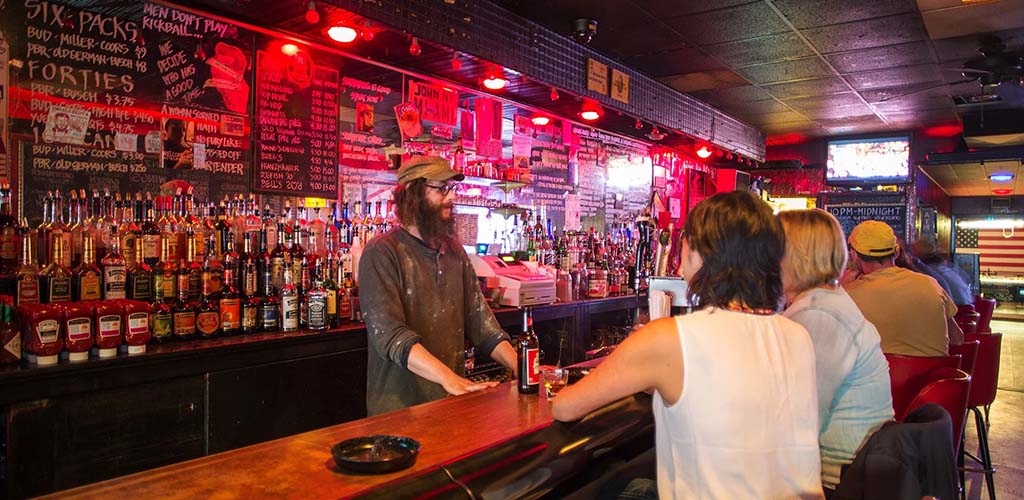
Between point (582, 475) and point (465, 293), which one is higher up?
point (465, 293)

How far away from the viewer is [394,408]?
270cm

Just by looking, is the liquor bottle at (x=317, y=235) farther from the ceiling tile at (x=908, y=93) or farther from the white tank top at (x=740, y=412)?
the ceiling tile at (x=908, y=93)

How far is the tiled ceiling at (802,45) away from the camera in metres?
4.69

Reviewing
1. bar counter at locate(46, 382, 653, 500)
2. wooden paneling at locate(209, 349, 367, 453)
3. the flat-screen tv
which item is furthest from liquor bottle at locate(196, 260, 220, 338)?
the flat-screen tv

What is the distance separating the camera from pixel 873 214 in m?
11.2

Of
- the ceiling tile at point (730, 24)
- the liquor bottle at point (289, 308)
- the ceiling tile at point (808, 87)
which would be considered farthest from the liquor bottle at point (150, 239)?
the ceiling tile at point (808, 87)

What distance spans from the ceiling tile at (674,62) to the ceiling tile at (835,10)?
0.96 metres

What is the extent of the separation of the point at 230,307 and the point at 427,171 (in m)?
1.17

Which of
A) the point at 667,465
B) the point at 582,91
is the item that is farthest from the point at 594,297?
the point at 667,465

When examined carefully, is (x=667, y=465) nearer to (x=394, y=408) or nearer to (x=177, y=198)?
(x=394, y=408)

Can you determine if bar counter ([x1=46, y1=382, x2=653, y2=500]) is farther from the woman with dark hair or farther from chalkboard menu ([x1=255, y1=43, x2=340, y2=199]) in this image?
chalkboard menu ([x1=255, y1=43, x2=340, y2=199])

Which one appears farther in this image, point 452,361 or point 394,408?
point 452,361

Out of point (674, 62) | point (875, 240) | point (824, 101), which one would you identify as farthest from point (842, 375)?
point (824, 101)

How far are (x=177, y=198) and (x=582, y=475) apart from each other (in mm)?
2418
